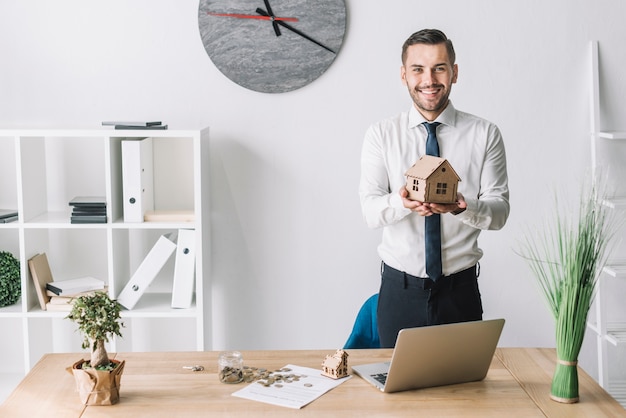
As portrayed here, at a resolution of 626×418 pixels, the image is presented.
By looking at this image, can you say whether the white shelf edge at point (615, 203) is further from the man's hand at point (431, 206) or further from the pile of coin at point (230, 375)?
the pile of coin at point (230, 375)

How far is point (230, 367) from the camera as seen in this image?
7.05ft

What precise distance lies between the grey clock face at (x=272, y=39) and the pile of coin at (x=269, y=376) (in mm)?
1701

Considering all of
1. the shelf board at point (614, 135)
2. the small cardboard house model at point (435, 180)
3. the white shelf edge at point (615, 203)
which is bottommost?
the white shelf edge at point (615, 203)

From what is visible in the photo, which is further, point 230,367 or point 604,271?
point 604,271

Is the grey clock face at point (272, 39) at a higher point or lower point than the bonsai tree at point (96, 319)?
higher

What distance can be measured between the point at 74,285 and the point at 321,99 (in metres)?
1.40

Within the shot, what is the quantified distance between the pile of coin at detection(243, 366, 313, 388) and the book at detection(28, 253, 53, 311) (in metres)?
1.56

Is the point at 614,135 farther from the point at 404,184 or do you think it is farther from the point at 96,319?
the point at 96,319

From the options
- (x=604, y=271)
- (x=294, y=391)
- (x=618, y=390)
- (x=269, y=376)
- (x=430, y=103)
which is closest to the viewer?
(x=294, y=391)

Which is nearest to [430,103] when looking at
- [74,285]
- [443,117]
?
[443,117]

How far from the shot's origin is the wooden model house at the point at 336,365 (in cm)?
214

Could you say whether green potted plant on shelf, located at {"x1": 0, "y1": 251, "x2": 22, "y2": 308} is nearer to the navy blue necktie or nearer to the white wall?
the white wall

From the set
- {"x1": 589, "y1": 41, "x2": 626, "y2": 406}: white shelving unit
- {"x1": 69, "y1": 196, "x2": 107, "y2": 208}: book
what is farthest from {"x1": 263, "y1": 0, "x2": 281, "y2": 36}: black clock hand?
{"x1": 589, "y1": 41, "x2": 626, "y2": 406}: white shelving unit

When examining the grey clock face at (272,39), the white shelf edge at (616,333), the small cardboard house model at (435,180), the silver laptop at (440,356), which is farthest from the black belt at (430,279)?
the grey clock face at (272,39)
